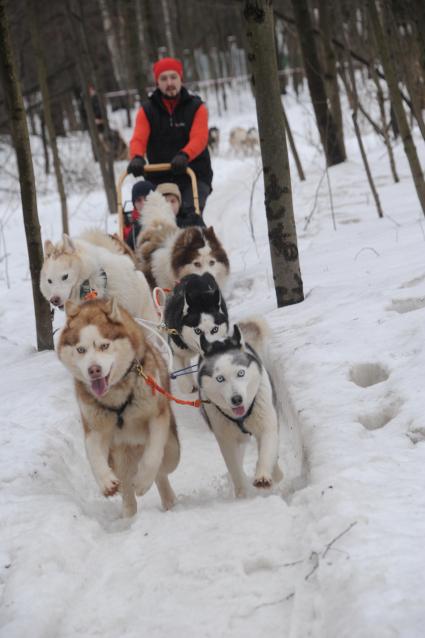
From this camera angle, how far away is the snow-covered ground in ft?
7.31

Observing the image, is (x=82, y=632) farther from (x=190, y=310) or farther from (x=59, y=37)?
(x=59, y=37)

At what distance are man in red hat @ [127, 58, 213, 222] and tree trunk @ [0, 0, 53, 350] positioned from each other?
1.24 meters

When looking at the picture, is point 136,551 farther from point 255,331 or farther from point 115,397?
point 255,331

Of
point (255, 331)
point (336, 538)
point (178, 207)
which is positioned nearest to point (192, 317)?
point (255, 331)

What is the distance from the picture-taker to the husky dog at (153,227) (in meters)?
6.39

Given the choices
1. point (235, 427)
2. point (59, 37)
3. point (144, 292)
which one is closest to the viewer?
point (235, 427)

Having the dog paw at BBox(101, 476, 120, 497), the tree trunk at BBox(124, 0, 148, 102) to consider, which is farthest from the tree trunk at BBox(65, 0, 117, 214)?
the dog paw at BBox(101, 476, 120, 497)

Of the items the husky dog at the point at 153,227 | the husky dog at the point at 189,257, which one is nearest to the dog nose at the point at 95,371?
the husky dog at the point at 189,257

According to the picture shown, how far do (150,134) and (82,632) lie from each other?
5580mm

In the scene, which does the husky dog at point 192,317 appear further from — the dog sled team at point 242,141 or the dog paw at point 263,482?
the dog sled team at point 242,141

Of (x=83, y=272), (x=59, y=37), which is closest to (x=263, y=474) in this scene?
(x=83, y=272)

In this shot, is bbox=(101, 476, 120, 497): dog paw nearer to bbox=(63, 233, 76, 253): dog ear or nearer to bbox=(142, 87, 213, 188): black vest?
bbox=(63, 233, 76, 253): dog ear

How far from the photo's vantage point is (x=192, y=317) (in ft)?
15.7

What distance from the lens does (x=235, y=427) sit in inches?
144
